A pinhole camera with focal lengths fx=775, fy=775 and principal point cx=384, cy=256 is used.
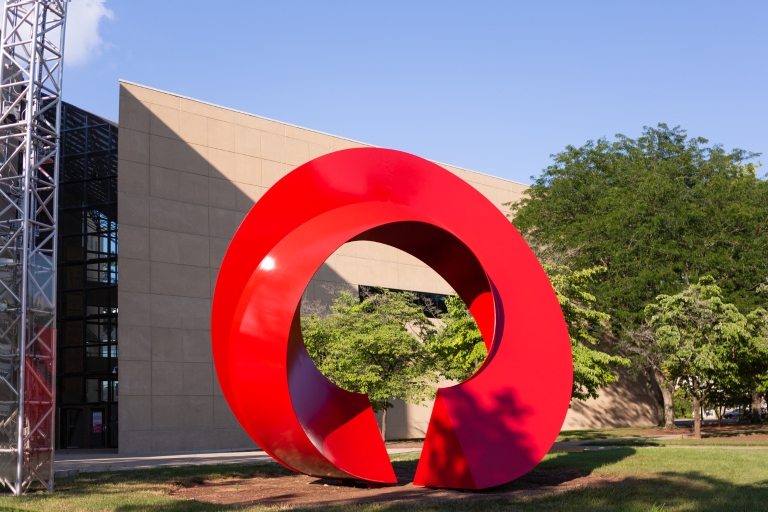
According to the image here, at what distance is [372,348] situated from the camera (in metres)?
27.8

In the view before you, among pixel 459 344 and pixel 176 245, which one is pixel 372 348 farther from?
pixel 176 245

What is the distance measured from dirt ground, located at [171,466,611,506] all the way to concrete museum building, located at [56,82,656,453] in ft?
55.9

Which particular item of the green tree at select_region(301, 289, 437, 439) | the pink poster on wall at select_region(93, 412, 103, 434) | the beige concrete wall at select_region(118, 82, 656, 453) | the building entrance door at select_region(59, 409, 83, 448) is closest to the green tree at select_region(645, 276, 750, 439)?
the green tree at select_region(301, 289, 437, 439)

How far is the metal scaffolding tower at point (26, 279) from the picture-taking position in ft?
46.9

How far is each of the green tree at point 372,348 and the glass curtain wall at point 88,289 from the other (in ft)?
31.4

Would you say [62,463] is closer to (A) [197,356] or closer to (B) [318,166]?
(A) [197,356]

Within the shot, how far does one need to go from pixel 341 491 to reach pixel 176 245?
21881 millimetres

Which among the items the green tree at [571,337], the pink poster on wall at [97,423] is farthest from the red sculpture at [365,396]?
the pink poster on wall at [97,423]

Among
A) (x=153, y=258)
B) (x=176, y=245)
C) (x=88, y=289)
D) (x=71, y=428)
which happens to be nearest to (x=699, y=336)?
(x=176, y=245)

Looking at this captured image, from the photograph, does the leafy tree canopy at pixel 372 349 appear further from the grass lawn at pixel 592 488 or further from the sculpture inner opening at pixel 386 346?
the grass lawn at pixel 592 488

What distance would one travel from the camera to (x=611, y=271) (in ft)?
107

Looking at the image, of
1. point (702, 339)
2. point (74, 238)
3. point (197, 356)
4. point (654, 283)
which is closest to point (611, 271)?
point (654, 283)

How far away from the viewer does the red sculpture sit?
10.6 meters

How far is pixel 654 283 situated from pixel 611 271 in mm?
1953
